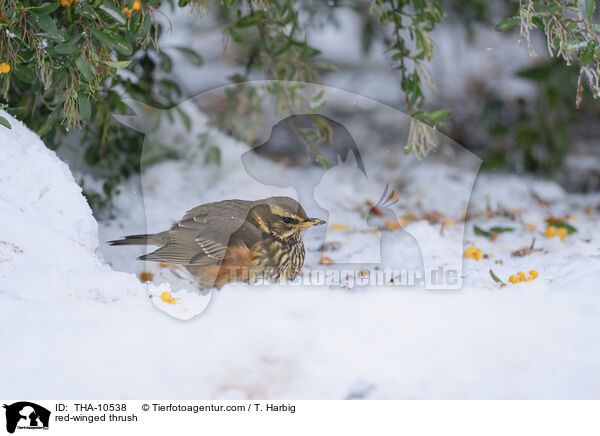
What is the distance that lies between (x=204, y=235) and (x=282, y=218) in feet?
0.87

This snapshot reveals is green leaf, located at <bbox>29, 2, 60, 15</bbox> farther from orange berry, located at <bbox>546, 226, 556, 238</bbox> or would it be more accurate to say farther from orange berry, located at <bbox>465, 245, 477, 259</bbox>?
orange berry, located at <bbox>546, 226, 556, 238</bbox>

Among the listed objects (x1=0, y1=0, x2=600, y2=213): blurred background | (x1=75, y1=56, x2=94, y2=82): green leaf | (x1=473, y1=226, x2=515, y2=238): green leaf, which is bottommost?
(x1=75, y1=56, x2=94, y2=82): green leaf

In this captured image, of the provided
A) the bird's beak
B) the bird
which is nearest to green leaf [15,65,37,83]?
the bird

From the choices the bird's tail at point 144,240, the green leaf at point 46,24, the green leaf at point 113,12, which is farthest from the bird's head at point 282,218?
the green leaf at point 46,24

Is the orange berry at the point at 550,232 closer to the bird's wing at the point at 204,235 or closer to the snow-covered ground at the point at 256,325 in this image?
the snow-covered ground at the point at 256,325

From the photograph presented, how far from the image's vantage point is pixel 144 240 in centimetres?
206

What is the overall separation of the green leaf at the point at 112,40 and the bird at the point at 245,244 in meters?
0.59

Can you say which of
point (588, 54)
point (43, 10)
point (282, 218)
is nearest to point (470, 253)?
point (588, 54)

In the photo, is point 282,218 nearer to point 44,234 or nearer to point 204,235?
point 204,235

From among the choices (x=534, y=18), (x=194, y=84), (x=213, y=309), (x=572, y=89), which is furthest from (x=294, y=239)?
(x=572, y=89)

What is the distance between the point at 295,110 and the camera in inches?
97.3

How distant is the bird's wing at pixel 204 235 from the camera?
1.86m

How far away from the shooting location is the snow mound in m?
1.72

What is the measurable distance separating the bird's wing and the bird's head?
0.05 meters
